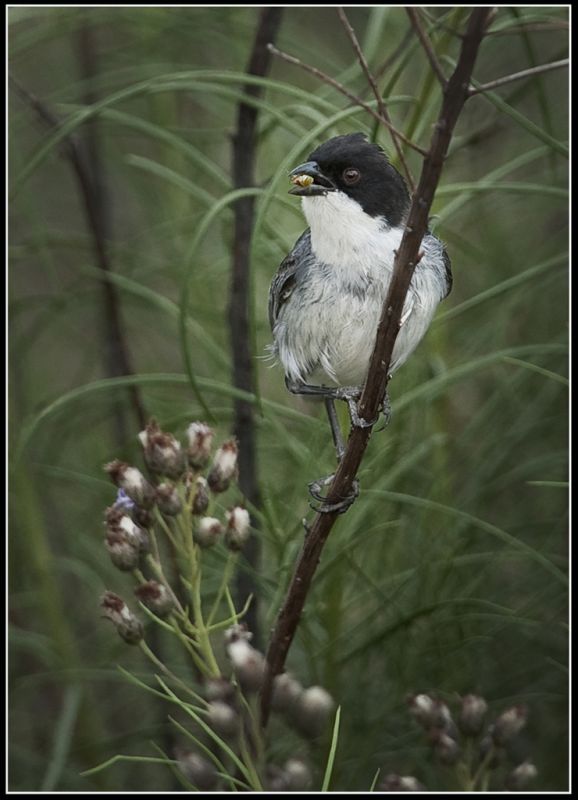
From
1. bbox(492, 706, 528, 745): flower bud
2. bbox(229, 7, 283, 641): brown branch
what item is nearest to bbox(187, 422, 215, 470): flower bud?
bbox(492, 706, 528, 745): flower bud

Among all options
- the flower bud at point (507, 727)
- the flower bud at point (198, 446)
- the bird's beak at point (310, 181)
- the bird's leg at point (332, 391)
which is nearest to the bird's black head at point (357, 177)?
the bird's beak at point (310, 181)

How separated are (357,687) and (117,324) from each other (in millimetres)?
855

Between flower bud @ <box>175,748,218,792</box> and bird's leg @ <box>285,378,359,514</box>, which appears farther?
bird's leg @ <box>285,378,359,514</box>

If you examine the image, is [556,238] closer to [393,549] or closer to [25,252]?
[393,549]

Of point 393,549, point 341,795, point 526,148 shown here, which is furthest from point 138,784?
point 526,148

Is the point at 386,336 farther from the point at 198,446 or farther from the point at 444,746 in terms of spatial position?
the point at 444,746

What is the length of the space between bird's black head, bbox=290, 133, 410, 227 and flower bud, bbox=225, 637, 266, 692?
62 centimetres

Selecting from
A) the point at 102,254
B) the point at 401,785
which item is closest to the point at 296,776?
the point at 401,785

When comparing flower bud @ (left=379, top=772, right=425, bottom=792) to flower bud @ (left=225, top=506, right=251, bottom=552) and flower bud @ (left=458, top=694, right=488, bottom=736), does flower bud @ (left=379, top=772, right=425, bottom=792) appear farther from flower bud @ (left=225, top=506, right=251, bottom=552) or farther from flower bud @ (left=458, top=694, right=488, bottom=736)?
flower bud @ (left=225, top=506, right=251, bottom=552)

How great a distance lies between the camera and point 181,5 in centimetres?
209

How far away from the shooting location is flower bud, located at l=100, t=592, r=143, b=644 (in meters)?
1.20

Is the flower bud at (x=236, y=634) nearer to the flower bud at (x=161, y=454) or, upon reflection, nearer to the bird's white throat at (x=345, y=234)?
the flower bud at (x=161, y=454)

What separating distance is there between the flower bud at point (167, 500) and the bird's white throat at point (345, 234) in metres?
0.43

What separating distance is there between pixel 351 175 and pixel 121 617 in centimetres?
67
